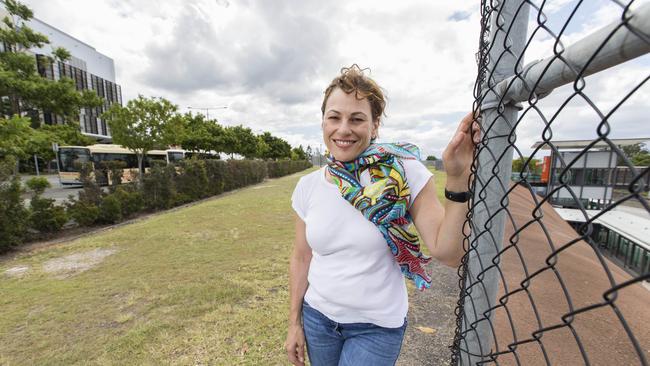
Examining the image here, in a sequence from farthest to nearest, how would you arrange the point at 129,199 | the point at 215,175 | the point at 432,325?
the point at 215,175 < the point at 129,199 < the point at 432,325

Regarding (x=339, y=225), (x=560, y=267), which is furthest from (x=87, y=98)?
(x=560, y=267)

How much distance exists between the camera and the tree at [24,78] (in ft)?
22.9

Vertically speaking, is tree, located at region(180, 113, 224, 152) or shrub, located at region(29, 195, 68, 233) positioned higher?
tree, located at region(180, 113, 224, 152)

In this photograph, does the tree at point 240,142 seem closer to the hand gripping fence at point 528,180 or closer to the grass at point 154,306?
the grass at point 154,306

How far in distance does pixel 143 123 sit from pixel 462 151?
15568mm

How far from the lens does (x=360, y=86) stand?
1.46 meters

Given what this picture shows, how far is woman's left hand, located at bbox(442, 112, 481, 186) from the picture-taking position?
102cm

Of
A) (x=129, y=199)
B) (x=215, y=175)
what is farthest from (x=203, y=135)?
(x=129, y=199)

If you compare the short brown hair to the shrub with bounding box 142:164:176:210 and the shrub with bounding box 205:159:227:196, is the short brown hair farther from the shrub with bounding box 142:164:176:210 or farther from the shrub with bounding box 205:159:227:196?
the shrub with bounding box 205:159:227:196

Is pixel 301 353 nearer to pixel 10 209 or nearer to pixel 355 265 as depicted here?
pixel 355 265

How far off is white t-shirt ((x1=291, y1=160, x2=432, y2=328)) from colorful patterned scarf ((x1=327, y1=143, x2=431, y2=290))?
1.6 inches

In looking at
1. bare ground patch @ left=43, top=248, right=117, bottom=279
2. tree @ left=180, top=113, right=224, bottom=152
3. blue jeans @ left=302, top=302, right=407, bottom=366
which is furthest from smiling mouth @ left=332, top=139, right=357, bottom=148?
tree @ left=180, top=113, right=224, bottom=152

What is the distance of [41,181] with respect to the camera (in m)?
7.30

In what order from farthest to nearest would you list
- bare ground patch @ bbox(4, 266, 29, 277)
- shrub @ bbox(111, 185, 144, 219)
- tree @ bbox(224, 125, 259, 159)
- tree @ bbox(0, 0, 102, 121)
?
tree @ bbox(224, 125, 259, 159), shrub @ bbox(111, 185, 144, 219), tree @ bbox(0, 0, 102, 121), bare ground patch @ bbox(4, 266, 29, 277)
